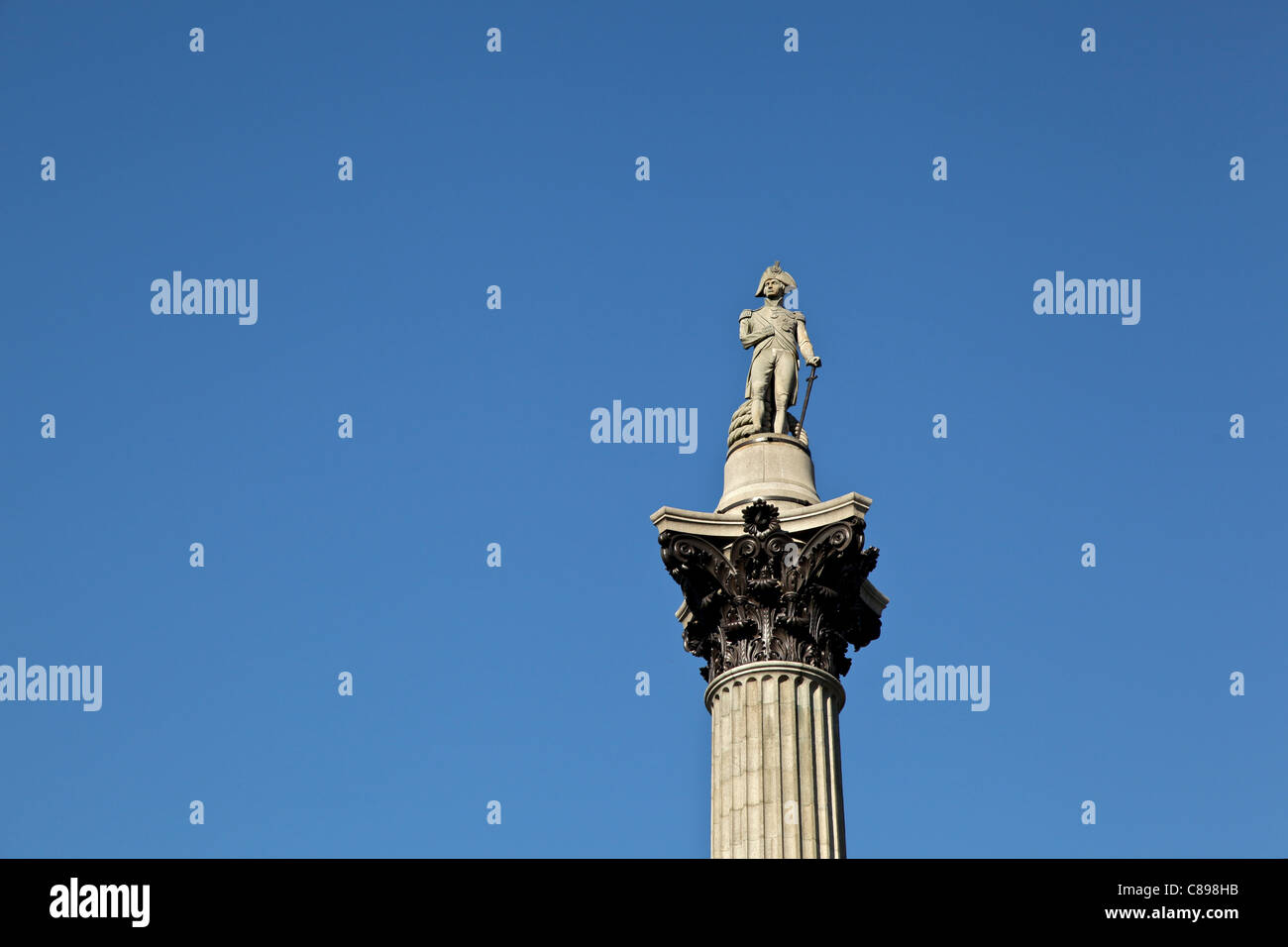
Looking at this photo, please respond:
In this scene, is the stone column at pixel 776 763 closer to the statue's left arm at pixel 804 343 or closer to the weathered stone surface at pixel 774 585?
the weathered stone surface at pixel 774 585

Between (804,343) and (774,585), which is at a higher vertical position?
(804,343)

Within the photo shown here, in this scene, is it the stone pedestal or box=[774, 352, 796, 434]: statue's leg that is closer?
the stone pedestal

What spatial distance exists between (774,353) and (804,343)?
59 centimetres

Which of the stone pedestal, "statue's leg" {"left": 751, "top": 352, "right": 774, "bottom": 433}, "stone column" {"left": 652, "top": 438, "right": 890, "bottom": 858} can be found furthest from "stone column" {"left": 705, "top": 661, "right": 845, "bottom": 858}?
"statue's leg" {"left": 751, "top": 352, "right": 774, "bottom": 433}

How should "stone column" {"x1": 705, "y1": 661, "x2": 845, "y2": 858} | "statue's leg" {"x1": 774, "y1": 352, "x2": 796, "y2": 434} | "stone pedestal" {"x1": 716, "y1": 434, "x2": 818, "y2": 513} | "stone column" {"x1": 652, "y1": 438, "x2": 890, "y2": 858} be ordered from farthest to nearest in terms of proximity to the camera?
"statue's leg" {"x1": 774, "y1": 352, "x2": 796, "y2": 434} → "stone pedestal" {"x1": 716, "y1": 434, "x2": 818, "y2": 513} → "stone column" {"x1": 652, "y1": 438, "x2": 890, "y2": 858} → "stone column" {"x1": 705, "y1": 661, "x2": 845, "y2": 858}

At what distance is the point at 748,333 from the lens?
3447cm

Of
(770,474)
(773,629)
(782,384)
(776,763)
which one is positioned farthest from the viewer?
(782,384)

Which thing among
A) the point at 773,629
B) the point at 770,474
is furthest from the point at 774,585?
the point at 770,474

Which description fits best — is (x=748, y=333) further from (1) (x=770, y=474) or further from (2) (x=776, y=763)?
(2) (x=776, y=763)

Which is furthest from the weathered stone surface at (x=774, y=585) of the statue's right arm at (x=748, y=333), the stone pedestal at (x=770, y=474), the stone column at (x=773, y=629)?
the statue's right arm at (x=748, y=333)

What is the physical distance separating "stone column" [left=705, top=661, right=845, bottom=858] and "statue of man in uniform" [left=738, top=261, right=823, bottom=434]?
503 centimetres

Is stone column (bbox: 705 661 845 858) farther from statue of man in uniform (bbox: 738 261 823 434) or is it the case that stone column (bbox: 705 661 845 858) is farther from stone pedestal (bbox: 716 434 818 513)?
statue of man in uniform (bbox: 738 261 823 434)

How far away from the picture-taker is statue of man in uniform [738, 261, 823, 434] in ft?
110
